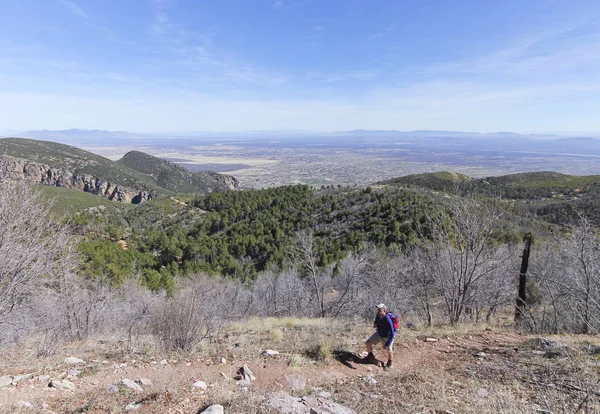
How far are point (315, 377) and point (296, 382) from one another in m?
0.48

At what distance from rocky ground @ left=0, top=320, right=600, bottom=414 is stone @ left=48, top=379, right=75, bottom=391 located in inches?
0.7

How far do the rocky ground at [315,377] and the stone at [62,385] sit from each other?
17mm

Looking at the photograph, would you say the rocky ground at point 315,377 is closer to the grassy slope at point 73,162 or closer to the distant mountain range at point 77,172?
the distant mountain range at point 77,172

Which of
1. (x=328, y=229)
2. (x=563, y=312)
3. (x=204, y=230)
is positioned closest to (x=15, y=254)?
(x=563, y=312)

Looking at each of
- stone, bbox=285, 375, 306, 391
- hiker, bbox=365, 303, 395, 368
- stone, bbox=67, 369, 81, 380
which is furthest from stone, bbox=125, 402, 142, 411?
hiker, bbox=365, 303, 395, 368

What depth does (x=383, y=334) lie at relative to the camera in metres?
6.77

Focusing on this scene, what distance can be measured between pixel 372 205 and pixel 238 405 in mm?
32310

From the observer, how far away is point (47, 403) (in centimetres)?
474

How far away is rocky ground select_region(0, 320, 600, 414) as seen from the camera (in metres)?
4.81

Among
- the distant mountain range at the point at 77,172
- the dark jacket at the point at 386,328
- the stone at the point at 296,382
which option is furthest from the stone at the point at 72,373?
the distant mountain range at the point at 77,172

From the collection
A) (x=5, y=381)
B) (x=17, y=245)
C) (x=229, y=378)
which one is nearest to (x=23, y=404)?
(x=5, y=381)

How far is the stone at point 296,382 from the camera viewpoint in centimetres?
572

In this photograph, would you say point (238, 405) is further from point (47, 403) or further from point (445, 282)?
point (445, 282)

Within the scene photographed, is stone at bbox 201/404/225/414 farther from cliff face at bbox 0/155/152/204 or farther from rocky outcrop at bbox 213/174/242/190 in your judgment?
rocky outcrop at bbox 213/174/242/190
